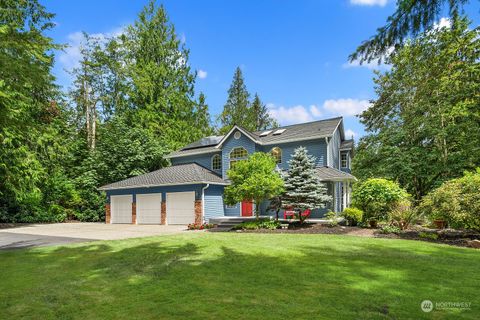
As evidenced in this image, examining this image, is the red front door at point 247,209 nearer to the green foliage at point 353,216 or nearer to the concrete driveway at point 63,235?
the concrete driveway at point 63,235

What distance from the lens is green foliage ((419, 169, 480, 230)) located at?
34.4ft

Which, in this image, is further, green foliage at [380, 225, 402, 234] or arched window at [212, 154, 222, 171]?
arched window at [212, 154, 222, 171]

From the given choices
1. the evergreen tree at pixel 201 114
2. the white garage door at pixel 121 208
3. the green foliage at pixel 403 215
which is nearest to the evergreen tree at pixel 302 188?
the green foliage at pixel 403 215

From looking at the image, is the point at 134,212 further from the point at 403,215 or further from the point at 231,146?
the point at 403,215

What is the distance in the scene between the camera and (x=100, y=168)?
27641mm

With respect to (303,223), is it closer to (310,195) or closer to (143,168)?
(310,195)

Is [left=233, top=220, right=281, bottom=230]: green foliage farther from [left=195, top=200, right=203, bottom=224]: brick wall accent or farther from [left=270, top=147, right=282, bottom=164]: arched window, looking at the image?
[left=270, top=147, right=282, bottom=164]: arched window

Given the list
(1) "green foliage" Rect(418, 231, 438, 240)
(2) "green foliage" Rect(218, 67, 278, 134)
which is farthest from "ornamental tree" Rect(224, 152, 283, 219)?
(2) "green foliage" Rect(218, 67, 278, 134)

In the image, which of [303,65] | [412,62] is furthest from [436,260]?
[412,62]

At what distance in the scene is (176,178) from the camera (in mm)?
21203

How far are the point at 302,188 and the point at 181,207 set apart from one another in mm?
9020

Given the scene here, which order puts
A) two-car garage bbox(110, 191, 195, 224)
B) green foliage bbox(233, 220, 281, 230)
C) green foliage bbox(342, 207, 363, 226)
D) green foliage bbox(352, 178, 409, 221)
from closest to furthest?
1. green foliage bbox(352, 178, 409, 221)
2. green foliage bbox(342, 207, 363, 226)
3. green foliage bbox(233, 220, 281, 230)
4. two-car garage bbox(110, 191, 195, 224)

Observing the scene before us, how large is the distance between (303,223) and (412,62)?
18226 mm

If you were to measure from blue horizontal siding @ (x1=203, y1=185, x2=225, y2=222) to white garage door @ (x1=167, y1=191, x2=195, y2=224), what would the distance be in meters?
0.96
